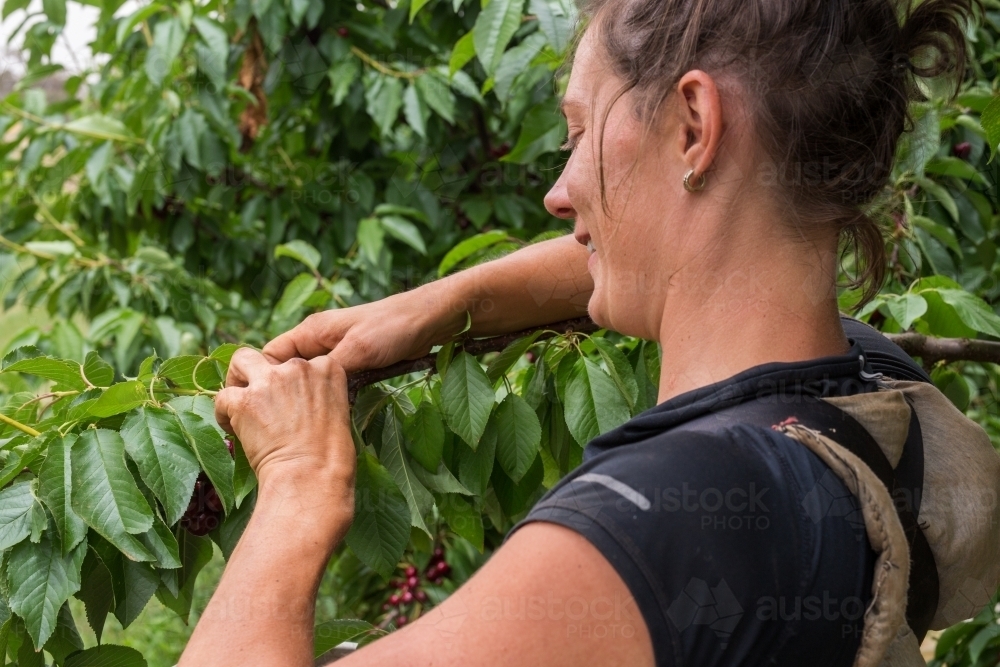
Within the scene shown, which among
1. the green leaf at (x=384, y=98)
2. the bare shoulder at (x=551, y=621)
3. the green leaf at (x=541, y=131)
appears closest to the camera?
the bare shoulder at (x=551, y=621)

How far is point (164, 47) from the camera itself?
269cm

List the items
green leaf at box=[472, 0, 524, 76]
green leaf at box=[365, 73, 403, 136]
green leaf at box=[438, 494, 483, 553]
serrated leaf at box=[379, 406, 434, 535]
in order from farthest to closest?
green leaf at box=[365, 73, 403, 136]
green leaf at box=[472, 0, 524, 76]
green leaf at box=[438, 494, 483, 553]
serrated leaf at box=[379, 406, 434, 535]

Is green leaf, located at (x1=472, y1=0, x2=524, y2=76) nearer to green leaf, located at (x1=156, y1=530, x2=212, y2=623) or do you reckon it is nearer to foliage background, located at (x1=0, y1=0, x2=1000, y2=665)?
foliage background, located at (x1=0, y1=0, x2=1000, y2=665)

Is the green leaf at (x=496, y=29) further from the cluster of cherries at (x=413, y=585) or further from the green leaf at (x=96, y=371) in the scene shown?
the cluster of cherries at (x=413, y=585)

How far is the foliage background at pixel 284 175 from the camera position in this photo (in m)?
2.44

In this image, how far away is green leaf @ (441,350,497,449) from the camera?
1371 millimetres

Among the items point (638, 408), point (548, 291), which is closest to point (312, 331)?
point (548, 291)

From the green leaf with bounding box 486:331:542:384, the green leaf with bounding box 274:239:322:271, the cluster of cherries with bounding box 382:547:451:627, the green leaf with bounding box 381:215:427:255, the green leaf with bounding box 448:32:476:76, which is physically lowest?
the cluster of cherries with bounding box 382:547:451:627

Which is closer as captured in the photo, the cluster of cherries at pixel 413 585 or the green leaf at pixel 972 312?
the green leaf at pixel 972 312

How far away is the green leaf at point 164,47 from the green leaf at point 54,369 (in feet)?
5.05

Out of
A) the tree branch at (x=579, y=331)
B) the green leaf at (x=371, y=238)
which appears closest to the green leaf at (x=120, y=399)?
the tree branch at (x=579, y=331)

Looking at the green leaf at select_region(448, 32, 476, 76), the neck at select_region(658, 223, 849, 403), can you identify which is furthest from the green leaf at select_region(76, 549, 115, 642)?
the green leaf at select_region(448, 32, 476, 76)

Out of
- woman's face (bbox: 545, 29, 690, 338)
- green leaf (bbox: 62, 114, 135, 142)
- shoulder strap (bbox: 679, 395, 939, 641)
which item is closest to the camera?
shoulder strap (bbox: 679, 395, 939, 641)

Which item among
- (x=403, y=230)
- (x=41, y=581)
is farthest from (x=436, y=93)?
(x=41, y=581)
